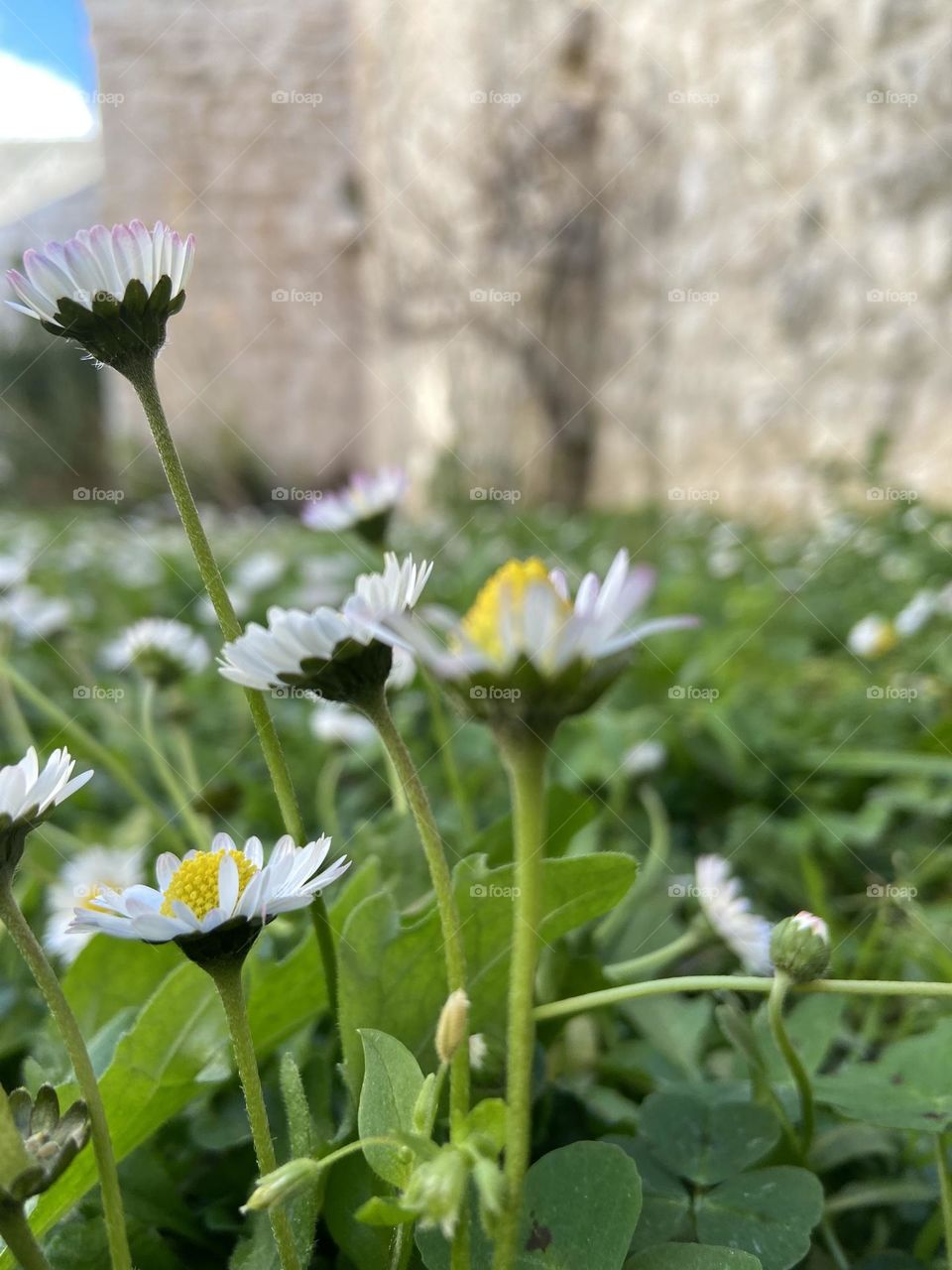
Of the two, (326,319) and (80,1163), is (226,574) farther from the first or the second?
(326,319)

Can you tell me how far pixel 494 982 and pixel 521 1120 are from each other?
5.2 inches

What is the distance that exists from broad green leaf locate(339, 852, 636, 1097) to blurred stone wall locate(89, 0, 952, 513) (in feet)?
6.31

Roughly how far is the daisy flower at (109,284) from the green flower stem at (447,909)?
13 centimetres

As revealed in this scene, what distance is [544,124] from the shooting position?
12.3ft

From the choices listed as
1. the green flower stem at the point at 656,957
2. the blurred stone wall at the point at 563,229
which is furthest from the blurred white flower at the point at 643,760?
the blurred stone wall at the point at 563,229

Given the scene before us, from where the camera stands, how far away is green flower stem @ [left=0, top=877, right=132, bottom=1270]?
0.26 metres

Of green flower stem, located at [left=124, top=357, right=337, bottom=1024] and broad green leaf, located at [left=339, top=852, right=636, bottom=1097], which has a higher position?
green flower stem, located at [left=124, top=357, right=337, bottom=1024]

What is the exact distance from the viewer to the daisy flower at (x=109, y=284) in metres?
0.30

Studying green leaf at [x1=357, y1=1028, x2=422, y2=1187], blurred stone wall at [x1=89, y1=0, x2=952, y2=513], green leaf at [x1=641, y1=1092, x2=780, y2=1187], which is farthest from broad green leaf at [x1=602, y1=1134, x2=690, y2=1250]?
blurred stone wall at [x1=89, y1=0, x2=952, y2=513]

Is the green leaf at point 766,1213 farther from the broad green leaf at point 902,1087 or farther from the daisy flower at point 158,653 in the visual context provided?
the daisy flower at point 158,653

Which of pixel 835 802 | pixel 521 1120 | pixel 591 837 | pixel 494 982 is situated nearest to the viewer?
pixel 521 1120

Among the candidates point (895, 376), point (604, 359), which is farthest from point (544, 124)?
point (895, 376)

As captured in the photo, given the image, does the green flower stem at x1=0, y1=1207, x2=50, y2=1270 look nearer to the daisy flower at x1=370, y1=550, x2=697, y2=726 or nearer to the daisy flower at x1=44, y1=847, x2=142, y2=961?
the daisy flower at x1=370, y1=550, x2=697, y2=726

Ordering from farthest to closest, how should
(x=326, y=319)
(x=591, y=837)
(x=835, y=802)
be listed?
(x=326, y=319), (x=835, y=802), (x=591, y=837)
